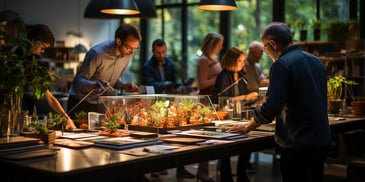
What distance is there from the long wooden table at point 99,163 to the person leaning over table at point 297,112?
324 mm

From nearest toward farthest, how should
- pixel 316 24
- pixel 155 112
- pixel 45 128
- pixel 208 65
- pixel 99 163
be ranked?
1. pixel 99 163
2. pixel 45 128
3. pixel 155 112
4. pixel 208 65
5. pixel 316 24

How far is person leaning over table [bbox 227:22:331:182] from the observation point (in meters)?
3.15

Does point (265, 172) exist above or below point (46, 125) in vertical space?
below

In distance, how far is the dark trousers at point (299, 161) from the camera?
10.4 ft

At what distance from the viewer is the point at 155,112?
364 centimetres

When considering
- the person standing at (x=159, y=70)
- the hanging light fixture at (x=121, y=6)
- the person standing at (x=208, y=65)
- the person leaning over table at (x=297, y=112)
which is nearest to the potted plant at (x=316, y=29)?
the person standing at (x=159, y=70)

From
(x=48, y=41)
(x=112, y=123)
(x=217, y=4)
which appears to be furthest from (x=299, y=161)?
(x=217, y=4)

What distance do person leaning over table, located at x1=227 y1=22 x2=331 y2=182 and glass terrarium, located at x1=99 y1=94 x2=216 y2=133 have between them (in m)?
0.63

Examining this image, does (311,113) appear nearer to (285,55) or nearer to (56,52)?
(285,55)

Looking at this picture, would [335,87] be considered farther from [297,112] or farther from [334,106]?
[297,112]

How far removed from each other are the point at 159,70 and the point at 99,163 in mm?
4101

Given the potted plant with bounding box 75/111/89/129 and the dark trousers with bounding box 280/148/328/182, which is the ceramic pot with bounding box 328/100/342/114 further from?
the potted plant with bounding box 75/111/89/129

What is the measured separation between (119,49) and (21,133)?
1449mm

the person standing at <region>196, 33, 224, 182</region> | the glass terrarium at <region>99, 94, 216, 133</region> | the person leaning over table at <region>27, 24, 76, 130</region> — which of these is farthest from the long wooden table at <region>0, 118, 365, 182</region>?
the person standing at <region>196, 33, 224, 182</region>
